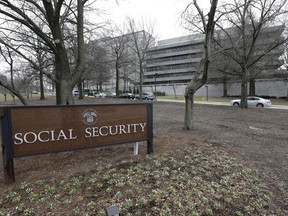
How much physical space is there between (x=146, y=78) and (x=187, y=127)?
7159 cm

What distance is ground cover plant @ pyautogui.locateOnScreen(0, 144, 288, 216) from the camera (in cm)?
289

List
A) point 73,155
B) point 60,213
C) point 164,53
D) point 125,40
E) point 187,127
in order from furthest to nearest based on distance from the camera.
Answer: point 164,53, point 125,40, point 187,127, point 73,155, point 60,213

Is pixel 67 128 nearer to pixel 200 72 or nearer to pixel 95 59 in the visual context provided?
pixel 200 72

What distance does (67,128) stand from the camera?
4043mm

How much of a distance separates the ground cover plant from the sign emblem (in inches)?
37.2

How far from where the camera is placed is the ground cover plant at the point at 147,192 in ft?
9.48

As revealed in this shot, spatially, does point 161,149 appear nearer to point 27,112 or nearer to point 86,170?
point 86,170

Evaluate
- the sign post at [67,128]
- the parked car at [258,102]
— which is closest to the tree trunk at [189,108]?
the sign post at [67,128]

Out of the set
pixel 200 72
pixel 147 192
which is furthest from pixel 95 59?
pixel 147 192

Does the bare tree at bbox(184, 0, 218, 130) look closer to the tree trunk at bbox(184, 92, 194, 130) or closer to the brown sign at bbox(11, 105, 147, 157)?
the tree trunk at bbox(184, 92, 194, 130)

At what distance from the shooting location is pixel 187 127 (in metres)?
8.59

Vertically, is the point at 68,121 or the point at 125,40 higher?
the point at 125,40

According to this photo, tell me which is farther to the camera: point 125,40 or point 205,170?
point 125,40

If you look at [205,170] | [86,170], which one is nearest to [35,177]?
[86,170]
